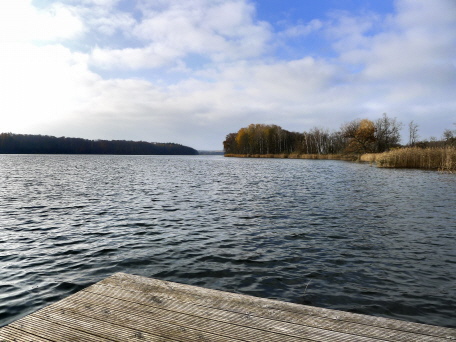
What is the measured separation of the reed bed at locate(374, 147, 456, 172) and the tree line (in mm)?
19044

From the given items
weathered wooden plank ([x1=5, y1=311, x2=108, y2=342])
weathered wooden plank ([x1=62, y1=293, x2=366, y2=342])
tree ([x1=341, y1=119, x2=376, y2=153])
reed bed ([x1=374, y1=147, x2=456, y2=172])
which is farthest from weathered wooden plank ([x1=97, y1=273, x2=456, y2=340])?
tree ([x1=341, y1=119, x2=376, y2=153])

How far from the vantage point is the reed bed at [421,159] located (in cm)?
3674

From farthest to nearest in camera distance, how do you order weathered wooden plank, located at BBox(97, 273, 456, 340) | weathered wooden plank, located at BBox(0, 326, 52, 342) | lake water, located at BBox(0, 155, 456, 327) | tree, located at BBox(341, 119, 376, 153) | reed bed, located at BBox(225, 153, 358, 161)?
reed bed, located at BBox(225, 153, 358, 161)
tree, located at BBox(341, 119, 376, 153)
lake water, located at BBox(0, 155, 456, 327)
weathered wooden plank, located at BBox(97, 273, 456, 340)
weathered wooden plank, located at BBox(0, 326, 52, 342)

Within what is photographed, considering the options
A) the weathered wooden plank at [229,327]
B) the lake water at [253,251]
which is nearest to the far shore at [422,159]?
the lake water at [253,251]

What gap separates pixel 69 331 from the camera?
10.8ft

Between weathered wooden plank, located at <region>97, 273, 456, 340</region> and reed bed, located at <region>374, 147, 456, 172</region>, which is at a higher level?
reed bed, located at <region>374, 147, 456, 172</region>

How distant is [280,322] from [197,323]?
3.10 ft

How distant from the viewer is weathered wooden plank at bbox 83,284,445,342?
3.19 meters

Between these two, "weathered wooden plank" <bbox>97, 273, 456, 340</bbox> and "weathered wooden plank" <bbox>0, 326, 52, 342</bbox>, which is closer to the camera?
"weathered wooden plank" <bbox>0, 326, 52, 342</bbox>

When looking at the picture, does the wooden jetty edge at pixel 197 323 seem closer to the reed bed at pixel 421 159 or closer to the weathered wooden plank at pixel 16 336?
the weathered wooden plank at pixel 16 336

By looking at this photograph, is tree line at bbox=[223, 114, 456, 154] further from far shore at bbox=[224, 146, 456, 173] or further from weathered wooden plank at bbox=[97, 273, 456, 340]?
weathered wooden plank at bbox=[97, 273, 456, 340]

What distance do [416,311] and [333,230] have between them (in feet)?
18.5

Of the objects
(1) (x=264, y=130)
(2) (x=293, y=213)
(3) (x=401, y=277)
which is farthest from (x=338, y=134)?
(3) (x=401, y=277)

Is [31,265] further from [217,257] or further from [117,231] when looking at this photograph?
[217,257]
